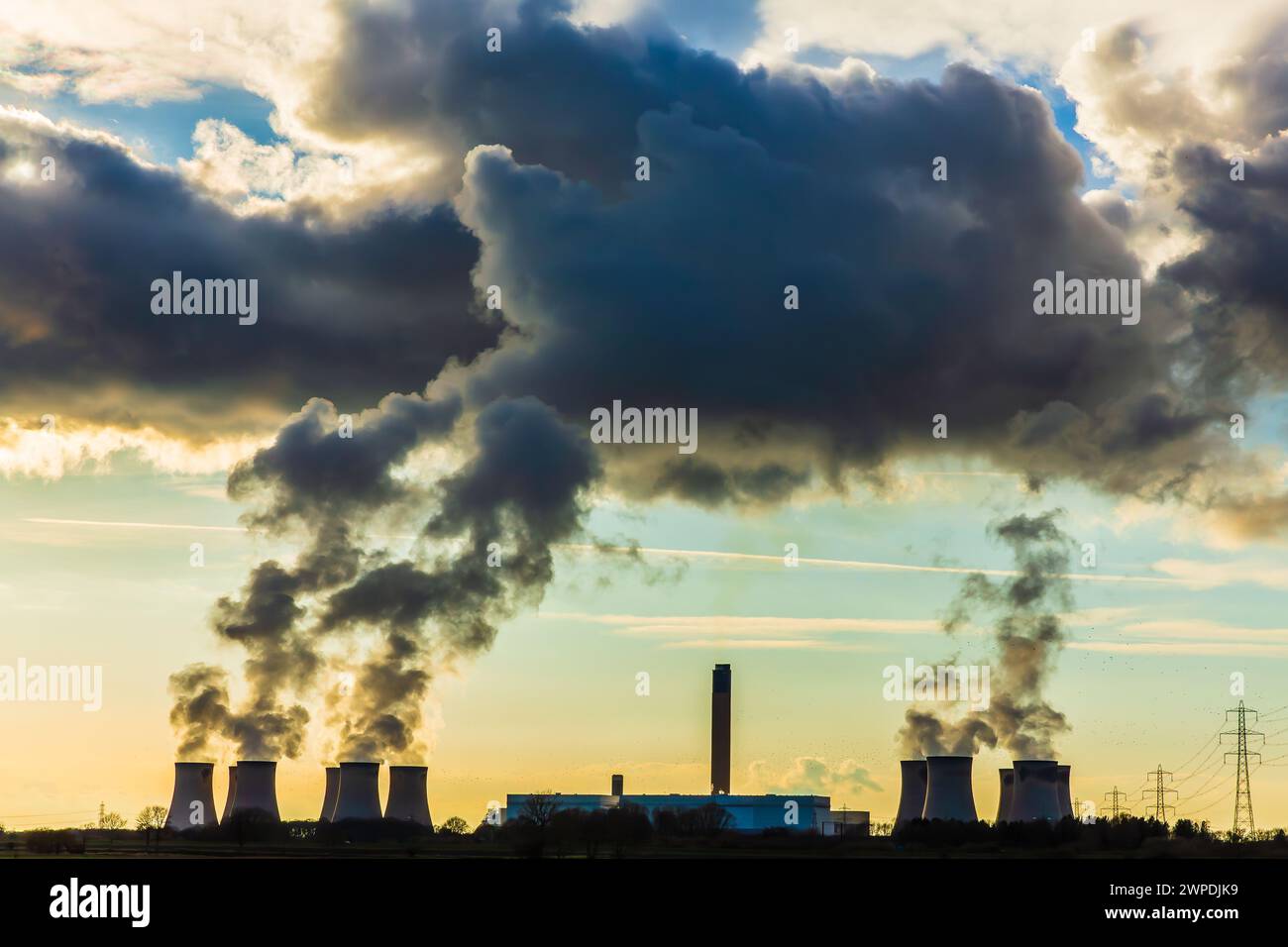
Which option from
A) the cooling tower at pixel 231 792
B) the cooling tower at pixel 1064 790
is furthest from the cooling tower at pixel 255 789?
the cooling tower at pixel 1064 790

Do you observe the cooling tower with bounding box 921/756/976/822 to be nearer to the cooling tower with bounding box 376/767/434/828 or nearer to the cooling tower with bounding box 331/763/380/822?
the cooling tower with bounding box 376/767/434/828

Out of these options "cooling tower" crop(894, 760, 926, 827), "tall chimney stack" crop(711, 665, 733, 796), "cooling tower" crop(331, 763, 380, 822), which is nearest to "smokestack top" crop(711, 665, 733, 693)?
"tall chimney stack" crop(711, 665, 733, 796)

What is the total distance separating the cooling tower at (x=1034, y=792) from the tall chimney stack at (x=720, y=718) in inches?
1411

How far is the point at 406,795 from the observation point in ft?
419

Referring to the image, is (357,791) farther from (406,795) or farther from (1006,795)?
(1006,795)

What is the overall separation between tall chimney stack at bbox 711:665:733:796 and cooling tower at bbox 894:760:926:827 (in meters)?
24.4

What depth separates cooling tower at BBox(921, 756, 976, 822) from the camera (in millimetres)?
130500
